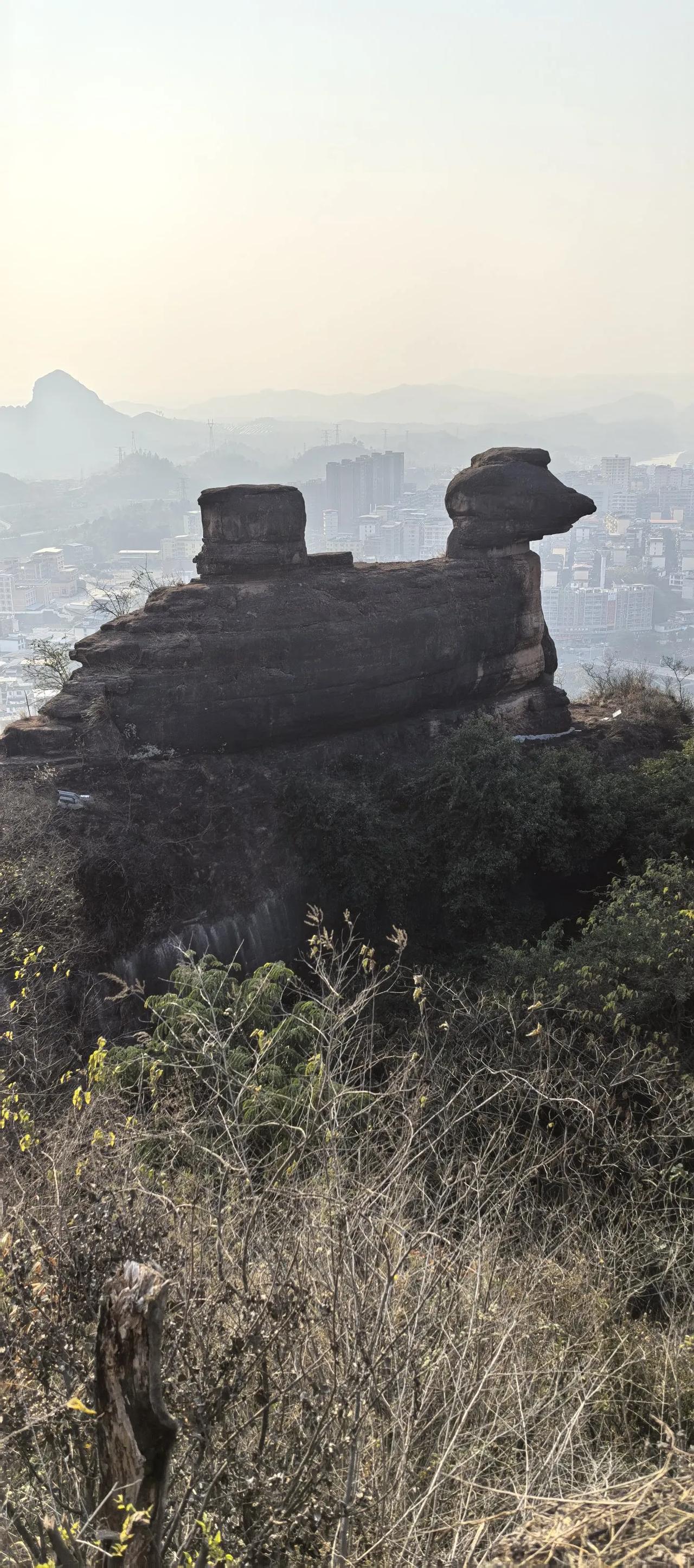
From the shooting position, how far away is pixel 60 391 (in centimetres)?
18100

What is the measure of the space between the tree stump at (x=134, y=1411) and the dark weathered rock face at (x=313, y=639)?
14.1 meters

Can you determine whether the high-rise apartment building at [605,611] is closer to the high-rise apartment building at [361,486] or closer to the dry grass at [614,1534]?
the high-rise apartment building at [361,486]

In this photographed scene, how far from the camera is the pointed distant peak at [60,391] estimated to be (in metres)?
180

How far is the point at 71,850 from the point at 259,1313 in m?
11.0

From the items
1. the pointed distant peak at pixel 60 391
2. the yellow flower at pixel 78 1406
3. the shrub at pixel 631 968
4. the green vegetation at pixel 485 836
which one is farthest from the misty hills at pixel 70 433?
the yellow flower at pixel 78 1406

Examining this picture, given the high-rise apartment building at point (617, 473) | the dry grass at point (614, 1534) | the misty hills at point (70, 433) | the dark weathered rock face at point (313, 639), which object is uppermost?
the misty hills at point (70, 433)

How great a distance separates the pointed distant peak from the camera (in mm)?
180250

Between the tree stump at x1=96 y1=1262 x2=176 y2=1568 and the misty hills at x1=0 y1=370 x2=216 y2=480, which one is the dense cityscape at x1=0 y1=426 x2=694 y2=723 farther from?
the misty hills at x1=0 y1=370 x2=216 y2=480

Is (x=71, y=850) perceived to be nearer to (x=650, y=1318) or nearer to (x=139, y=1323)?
(x=650, y=1318)

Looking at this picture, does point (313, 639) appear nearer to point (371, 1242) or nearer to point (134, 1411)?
point (371, 1242)

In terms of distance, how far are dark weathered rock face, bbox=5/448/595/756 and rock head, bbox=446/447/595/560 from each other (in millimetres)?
32

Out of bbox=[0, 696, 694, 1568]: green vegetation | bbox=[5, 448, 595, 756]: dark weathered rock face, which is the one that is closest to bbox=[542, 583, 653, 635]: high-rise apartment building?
bbox=[5, 448, 595, 756]: dark weathered rock face

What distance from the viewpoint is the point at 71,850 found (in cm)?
1480

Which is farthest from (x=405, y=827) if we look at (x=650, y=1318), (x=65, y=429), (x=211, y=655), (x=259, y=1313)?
(x=65, y=429)
